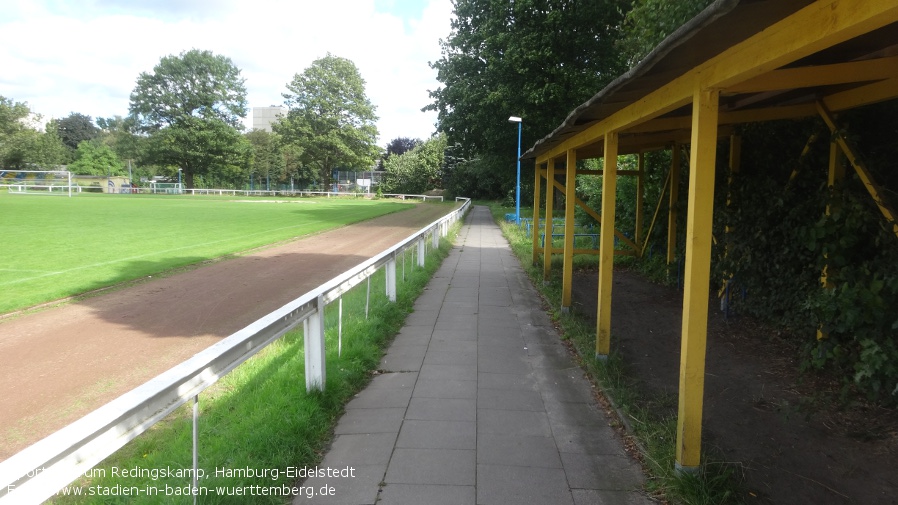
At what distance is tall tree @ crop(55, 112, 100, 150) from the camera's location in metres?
108

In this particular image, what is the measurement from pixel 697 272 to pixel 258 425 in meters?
3.07

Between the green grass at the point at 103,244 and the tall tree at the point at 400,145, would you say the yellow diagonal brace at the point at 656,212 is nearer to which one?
the green grass at the point at 103,244

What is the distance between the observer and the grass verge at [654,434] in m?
Result: 3.37

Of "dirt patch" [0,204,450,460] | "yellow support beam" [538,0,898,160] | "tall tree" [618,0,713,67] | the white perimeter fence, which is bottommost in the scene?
"dirt patch" [0,204,450,460]

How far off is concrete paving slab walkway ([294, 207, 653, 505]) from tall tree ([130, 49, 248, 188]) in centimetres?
6574

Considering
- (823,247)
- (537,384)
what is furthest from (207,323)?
(823,247)

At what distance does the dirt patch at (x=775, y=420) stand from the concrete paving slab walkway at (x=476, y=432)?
0.78 meters

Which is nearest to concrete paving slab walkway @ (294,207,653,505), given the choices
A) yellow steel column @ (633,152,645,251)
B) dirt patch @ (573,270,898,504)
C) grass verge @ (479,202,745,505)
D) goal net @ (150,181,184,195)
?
grass verge @ (479,202,745,505)

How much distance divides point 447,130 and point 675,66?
2731 centimetres

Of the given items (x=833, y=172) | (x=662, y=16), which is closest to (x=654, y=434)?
(x=833, y=172)

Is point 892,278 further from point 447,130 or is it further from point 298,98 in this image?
point 298,98

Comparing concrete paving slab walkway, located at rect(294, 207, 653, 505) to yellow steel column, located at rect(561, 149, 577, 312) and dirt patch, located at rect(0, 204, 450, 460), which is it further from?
dirt patch, located at rect(0, 204, 450, 460)

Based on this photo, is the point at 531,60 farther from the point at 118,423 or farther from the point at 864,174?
the point at 118,423

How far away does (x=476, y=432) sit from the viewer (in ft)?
14.0
